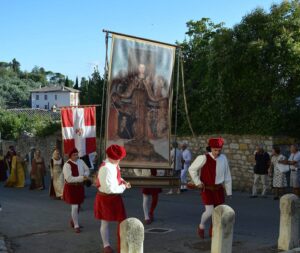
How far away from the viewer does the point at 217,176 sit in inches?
336

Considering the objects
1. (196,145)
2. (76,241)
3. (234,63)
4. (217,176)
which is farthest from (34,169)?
(217,176)

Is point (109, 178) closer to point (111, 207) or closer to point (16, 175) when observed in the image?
point (111, 207)

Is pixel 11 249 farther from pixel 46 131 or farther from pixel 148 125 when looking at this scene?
pixel 46 131

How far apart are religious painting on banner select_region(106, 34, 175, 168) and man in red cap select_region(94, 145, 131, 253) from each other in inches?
44.8

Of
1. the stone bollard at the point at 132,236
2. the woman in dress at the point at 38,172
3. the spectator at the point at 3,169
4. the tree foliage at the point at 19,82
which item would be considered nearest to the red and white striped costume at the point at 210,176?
the stone bollard at the point at 132,236

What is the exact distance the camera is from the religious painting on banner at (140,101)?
860cm

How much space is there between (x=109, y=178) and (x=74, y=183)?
2.39 m

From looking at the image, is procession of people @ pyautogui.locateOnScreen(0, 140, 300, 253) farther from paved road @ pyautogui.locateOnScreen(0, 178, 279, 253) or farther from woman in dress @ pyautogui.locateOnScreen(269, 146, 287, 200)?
paved road @ pyautogui.locateOnScreen(0, 178, 279, 253)

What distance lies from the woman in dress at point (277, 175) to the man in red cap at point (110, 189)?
830 cm

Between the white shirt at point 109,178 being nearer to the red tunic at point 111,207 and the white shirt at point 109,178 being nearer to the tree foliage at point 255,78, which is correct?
the red tunic at point 111,207

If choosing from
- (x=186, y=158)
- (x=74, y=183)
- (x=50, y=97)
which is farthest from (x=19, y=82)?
(x=74, y=183)

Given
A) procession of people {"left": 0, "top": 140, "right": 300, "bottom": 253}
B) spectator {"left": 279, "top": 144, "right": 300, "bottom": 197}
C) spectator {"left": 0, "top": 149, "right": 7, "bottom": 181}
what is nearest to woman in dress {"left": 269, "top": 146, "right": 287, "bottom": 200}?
procession of people {"left": 0, "top": 140, "right": 300, "bottom": 253}

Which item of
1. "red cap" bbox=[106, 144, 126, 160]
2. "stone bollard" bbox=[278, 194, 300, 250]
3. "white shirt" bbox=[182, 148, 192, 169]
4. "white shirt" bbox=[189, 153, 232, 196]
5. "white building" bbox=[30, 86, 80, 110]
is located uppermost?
"white building" bbox=[30, 86, 80, 110]

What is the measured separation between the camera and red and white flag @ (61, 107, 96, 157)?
46.5 ft
